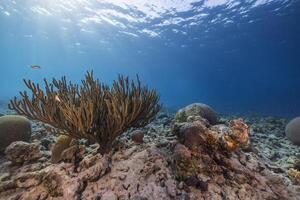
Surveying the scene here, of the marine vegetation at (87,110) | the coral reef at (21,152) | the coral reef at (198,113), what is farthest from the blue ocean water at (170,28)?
the coral reef at (21,152)

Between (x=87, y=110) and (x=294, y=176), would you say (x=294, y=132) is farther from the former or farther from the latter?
(x=87, y=110)

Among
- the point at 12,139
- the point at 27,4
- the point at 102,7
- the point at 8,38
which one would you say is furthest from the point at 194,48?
the point at 8,38

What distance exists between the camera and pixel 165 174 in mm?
2666

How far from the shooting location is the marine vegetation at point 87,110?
2871 millimetres

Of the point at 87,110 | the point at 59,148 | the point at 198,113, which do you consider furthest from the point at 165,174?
the point at 198,113

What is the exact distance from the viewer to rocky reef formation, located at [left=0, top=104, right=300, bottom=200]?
7.94 feet

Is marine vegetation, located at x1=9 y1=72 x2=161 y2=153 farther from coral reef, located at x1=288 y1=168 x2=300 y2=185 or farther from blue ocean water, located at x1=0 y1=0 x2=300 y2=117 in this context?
blue ocean water, located at x1=0 y1=0 x2=300 y2=117

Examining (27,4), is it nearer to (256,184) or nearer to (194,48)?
(194,48)

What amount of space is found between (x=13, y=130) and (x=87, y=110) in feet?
9.90

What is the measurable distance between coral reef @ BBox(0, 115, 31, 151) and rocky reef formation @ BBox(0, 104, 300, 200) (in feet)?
4.47

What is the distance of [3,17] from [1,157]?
97.1 ft

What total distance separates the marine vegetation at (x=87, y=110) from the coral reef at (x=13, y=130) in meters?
1.61

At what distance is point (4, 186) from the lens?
2.57 m

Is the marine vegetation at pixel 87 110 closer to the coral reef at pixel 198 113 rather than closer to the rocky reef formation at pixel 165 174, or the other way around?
the rocky reef formation at pixel 165 174
